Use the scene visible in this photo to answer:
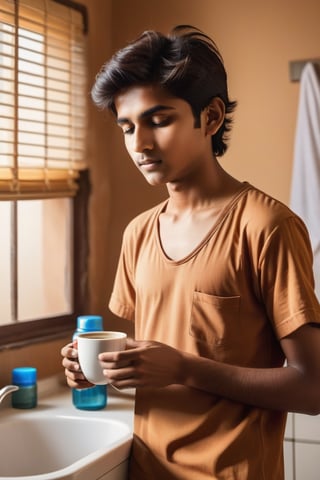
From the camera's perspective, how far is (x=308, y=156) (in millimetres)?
2309

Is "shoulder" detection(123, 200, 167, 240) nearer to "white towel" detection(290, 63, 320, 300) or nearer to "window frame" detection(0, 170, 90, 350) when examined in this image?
"white towel" detection(290, 63, 320, 300)

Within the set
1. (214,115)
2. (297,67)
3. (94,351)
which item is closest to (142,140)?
(214,115)

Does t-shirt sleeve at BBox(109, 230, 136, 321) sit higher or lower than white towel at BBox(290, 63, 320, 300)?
lower

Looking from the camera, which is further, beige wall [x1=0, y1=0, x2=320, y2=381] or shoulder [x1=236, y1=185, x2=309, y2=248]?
beige wall [x1=0, y1=0, x2=320, y2=381]

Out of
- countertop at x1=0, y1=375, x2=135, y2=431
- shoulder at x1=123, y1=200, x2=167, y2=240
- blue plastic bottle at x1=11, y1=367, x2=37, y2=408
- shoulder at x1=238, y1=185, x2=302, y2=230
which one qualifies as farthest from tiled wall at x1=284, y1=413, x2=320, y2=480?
shoulder at x1=238, y1=185, x2=302, y2=230

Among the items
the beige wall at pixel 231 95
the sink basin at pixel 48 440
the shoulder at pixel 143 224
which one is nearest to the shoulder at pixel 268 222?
the shoulder at pixel 143 224

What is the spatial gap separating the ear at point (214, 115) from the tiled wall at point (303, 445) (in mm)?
988

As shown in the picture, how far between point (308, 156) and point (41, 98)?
0.80 meters

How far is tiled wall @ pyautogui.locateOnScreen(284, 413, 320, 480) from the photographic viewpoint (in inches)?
81.4

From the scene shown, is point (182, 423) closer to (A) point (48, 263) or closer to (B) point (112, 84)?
(B) point (112, 84)

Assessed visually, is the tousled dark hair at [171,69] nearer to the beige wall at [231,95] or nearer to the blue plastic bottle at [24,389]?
the blue plastic bottle at [24,389]

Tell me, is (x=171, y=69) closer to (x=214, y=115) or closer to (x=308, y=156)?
(x=214, y=115)

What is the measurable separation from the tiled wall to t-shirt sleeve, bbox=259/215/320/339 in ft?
2.94

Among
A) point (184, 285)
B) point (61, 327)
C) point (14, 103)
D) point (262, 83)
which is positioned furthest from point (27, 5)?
point (184, 285)
